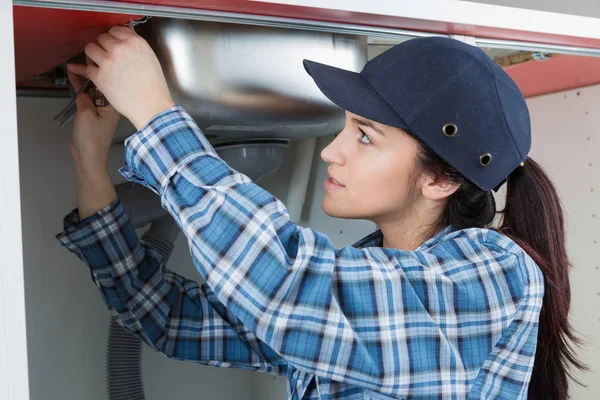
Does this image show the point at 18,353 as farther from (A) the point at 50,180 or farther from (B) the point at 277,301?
(A) the point at 50,180

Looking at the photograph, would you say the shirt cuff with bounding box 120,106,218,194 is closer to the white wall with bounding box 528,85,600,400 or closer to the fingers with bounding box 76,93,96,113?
A: the fingers with bounding box 76,93,96,113

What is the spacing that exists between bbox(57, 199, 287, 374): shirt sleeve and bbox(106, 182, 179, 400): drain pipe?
20 centimetres

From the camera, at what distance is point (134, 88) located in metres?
0.87

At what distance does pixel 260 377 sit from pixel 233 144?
66 centimetres

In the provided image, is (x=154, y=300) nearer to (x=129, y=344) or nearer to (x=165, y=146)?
(x=129, y=344)

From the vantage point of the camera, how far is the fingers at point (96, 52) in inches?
35.4

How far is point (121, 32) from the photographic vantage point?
90 cm

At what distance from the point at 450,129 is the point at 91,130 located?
1.96 feet

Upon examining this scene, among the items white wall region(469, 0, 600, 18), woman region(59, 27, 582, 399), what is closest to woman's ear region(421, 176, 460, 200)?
woman region(59, 27, 582, 399)

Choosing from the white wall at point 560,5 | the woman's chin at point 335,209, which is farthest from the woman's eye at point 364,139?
the white wall at point 560,5

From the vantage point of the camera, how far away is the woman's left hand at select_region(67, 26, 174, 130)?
861mm

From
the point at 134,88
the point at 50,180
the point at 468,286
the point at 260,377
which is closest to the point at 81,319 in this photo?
the point at 50,180

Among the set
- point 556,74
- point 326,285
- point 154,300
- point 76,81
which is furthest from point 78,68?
point 556,74

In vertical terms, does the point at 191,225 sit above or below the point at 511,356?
above
